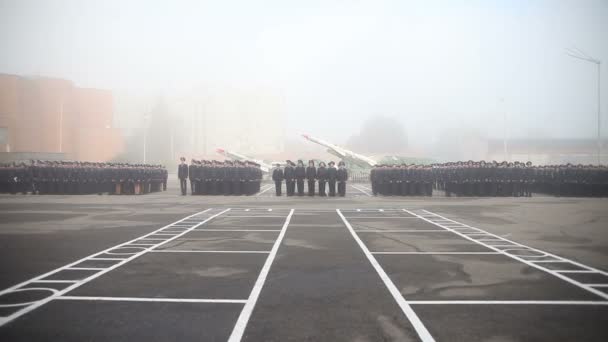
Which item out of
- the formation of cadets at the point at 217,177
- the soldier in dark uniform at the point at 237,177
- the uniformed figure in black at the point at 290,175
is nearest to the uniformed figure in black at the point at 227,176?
the formation of cadets at the point at 217,177

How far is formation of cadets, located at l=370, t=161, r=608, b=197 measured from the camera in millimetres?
24062

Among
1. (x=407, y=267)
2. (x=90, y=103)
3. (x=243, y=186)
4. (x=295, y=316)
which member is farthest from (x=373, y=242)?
(x=90, y=103)

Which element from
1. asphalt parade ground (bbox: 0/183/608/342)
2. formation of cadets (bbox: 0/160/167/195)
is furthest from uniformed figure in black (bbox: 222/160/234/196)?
asphalt parade ground (bbox: 0/183/608/342)

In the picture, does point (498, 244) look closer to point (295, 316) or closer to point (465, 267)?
point (465, 267)

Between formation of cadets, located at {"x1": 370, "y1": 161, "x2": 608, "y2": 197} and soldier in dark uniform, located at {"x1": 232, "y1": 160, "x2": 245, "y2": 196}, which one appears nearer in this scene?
formation of cadets, located at {"x1": 370, "y1": 161, "x2": 608, "y2": 197}

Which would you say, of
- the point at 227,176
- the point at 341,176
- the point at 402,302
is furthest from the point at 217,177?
the point at 402,302

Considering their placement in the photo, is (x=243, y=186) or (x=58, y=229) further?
(x=243, y=186)

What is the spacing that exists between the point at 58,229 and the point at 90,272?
5.26 metres

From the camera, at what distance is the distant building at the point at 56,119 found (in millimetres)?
58344

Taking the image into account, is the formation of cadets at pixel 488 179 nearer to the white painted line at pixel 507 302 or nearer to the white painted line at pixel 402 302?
the white painted line at pixel 402 302

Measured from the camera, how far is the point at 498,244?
9.48 metres

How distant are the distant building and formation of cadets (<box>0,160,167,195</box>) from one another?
38455 millimetres

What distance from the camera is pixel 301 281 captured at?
6.29 metres

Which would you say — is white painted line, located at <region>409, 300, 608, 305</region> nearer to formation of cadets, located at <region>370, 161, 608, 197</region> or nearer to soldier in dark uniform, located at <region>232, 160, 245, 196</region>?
formation of cadets, located at <region>370, 161, 608, 197</region>
